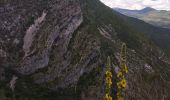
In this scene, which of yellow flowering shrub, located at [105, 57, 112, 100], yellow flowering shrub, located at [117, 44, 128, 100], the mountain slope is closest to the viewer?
yellow flowering shrub, located at [105, 57, 112, 100]

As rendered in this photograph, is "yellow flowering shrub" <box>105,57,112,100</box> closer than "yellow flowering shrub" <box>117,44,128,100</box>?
Yes

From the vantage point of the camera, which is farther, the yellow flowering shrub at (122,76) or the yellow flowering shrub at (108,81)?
the yellow flowering shrub at (122,76)

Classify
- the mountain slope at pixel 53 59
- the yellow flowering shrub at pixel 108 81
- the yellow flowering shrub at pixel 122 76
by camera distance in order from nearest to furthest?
the yellow flowering shrub at pixel 108 81
the yellow flowering shrub at pixel 122 76
the mountain slope at pixel 53 59

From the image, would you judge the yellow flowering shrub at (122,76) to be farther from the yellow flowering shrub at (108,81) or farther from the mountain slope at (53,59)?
the mountain slope at (53,59)

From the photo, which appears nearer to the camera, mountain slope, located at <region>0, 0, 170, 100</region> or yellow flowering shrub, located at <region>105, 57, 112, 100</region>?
yellow flowering shrub, located at <region>105, 57, 112, 100</region>

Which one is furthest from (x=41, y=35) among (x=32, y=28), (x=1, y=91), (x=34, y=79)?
(x=1, y=91)

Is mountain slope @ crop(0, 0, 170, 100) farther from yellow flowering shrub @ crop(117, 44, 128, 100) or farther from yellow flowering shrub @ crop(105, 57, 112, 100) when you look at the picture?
yellow flowering shrub @ crop(105, 57, 112, 100)

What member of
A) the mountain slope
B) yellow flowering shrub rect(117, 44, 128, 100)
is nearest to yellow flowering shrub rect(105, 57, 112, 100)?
yellow flowering shrub rect(117, 44, 128, 100)

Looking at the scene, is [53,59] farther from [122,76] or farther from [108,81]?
[108,81]

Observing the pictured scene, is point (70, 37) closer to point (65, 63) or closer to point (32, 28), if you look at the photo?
point (65, 63)

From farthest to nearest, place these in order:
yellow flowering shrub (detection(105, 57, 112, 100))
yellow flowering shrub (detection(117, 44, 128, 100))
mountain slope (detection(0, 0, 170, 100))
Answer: mountain slope (detection(0, 0, 170, 100))
yellow flowering shrub (detection(117, 44, 128, 100))
yellow flowering shrub (detection(105, 57, 112, 100))

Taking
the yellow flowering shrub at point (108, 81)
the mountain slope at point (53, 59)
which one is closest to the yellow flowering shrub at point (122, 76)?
the yellow flowering shrub at point (108, 81)
